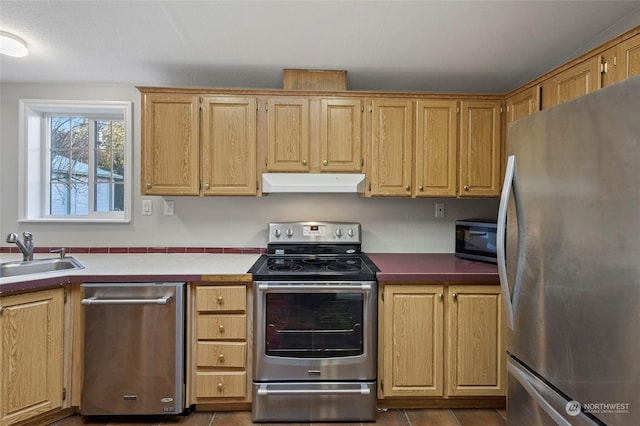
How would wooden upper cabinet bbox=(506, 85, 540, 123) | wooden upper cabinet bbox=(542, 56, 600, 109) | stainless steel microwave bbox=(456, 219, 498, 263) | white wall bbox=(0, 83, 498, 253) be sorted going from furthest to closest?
white wall bbox=(0, 83, 498, 253), stainless steel microwave bbox=(456, 219, 498, 263), wooden upper cabinet bbox=(506, 85, 540, 123), wooden upper cabinet bbox=(542, 56, 600, 109)

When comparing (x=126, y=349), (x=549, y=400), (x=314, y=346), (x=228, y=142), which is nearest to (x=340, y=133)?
(x=228, y=142)

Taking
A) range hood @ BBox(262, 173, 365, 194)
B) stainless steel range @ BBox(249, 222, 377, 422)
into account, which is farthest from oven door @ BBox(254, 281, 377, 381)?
range hood @ BBox(262, 173, 365, 194)

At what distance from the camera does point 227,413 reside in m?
1.86

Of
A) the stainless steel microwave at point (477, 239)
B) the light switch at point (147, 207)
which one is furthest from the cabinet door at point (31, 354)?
the stainless steel microwave at point (477, 239)

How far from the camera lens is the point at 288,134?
217 cm

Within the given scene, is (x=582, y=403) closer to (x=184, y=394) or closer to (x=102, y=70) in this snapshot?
(x=184, y=394)

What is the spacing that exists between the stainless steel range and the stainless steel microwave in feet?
2.90

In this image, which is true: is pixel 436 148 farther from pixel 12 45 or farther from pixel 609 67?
A: pixel 12 45

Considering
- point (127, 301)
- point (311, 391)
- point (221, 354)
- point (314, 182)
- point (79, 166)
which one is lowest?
point (311, 391)

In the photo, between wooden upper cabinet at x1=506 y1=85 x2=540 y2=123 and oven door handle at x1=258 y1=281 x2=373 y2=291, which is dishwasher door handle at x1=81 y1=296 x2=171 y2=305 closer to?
oven door handle at x1=258 y1=281 x2=373 y2=291

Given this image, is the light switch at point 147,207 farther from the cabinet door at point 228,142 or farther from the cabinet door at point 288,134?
the cabinet door at point 288,134

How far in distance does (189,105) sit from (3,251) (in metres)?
1.96

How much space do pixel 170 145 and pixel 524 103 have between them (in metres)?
2.46

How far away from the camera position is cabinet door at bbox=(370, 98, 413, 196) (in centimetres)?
218
